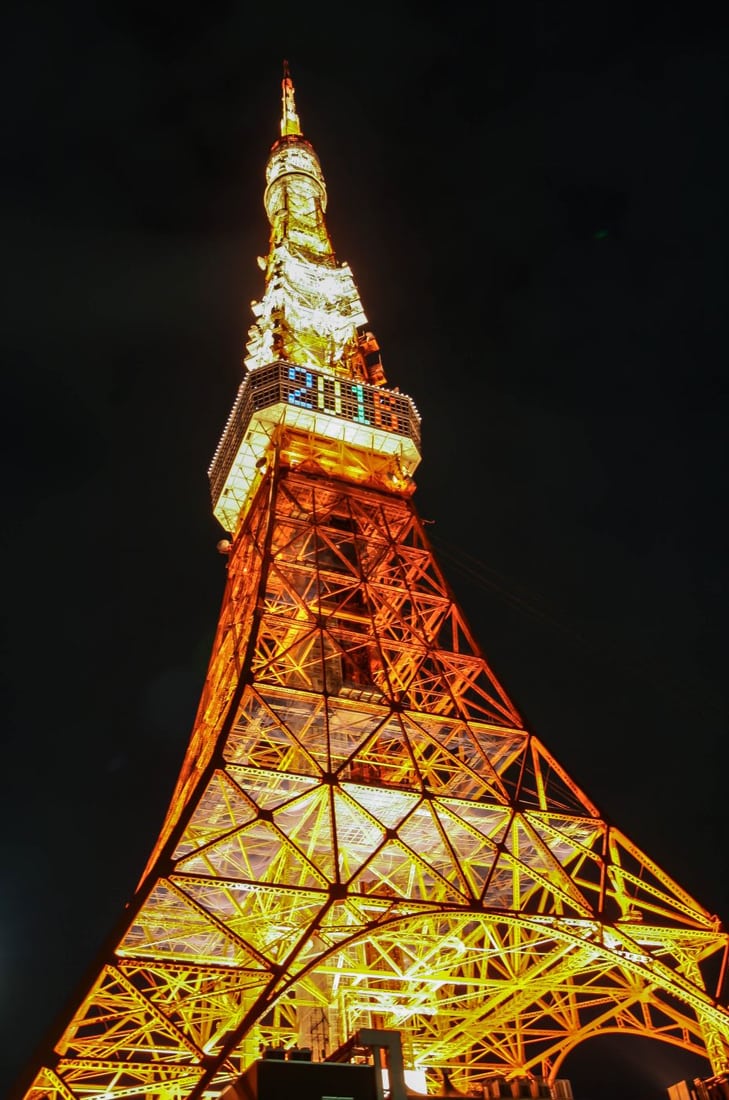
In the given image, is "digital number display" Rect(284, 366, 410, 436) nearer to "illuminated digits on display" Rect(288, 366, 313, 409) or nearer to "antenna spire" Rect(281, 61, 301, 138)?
"illuminated digits on display" Rect(288, 366, 313, 409)

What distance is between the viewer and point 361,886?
23.9 m

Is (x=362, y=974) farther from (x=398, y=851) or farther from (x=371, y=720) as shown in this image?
(x=371, y=720)

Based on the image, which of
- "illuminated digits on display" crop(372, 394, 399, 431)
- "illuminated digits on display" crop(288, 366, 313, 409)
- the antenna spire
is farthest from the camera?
the antenna spire

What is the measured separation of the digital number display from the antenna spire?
18575 mm

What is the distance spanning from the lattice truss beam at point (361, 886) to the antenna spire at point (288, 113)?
24.9m

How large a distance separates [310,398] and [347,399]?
1349 mm

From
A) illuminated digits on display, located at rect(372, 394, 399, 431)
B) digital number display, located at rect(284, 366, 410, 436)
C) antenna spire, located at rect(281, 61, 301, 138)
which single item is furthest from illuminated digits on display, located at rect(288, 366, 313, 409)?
antenna spire, located at rect(281, 61, 301, 138)

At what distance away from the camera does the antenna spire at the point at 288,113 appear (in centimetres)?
4341

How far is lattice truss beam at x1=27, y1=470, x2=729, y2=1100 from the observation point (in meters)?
16.0

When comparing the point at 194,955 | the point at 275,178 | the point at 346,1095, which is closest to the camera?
the point at 346,1095

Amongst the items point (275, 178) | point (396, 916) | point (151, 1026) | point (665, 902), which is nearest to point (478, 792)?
point (665, 902)

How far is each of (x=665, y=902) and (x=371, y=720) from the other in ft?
24.6

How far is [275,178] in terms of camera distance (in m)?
40.6

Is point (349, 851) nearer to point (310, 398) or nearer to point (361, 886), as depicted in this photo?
point (361, 886)
